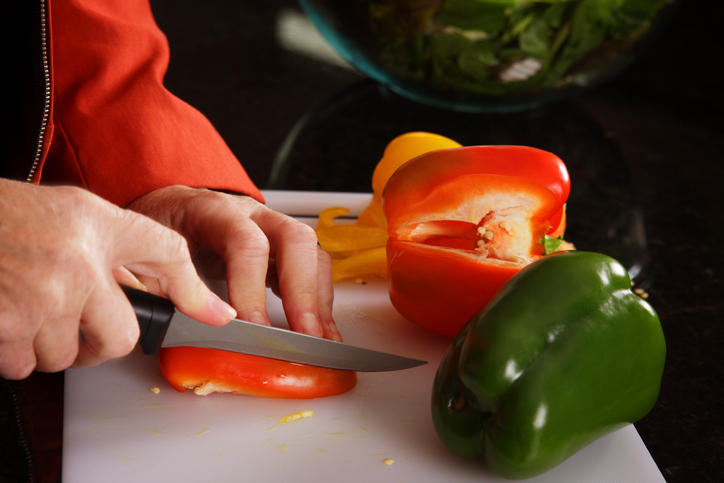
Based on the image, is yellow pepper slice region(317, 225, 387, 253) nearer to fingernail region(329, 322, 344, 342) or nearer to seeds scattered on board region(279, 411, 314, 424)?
fingernail region(329, 322, 344, 342)

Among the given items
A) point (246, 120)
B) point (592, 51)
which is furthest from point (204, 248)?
point (592, 51)

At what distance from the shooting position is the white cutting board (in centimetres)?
64

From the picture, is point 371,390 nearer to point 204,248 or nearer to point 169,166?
point 204,248

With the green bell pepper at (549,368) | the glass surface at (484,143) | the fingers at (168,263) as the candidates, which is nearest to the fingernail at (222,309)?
the fingers at (168,263)

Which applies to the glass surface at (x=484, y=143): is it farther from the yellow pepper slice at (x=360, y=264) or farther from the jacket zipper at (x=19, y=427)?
the jacket zipper at (x=19, y=427)

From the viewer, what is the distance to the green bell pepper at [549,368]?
1.94 feet

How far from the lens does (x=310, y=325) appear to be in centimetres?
77

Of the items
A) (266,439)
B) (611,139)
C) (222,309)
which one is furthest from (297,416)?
(611,139)

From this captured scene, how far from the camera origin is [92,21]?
40.1 inches

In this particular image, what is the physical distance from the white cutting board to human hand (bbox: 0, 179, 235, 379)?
120 millimetres

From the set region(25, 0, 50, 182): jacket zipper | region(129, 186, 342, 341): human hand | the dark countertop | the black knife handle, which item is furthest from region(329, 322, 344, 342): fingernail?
region(25, 0, 50, 182): jacket zipper

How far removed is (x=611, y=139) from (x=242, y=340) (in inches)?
53.4

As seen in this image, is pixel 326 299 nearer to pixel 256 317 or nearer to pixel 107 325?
pixel 256 317

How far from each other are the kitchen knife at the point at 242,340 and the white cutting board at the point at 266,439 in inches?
1.9
